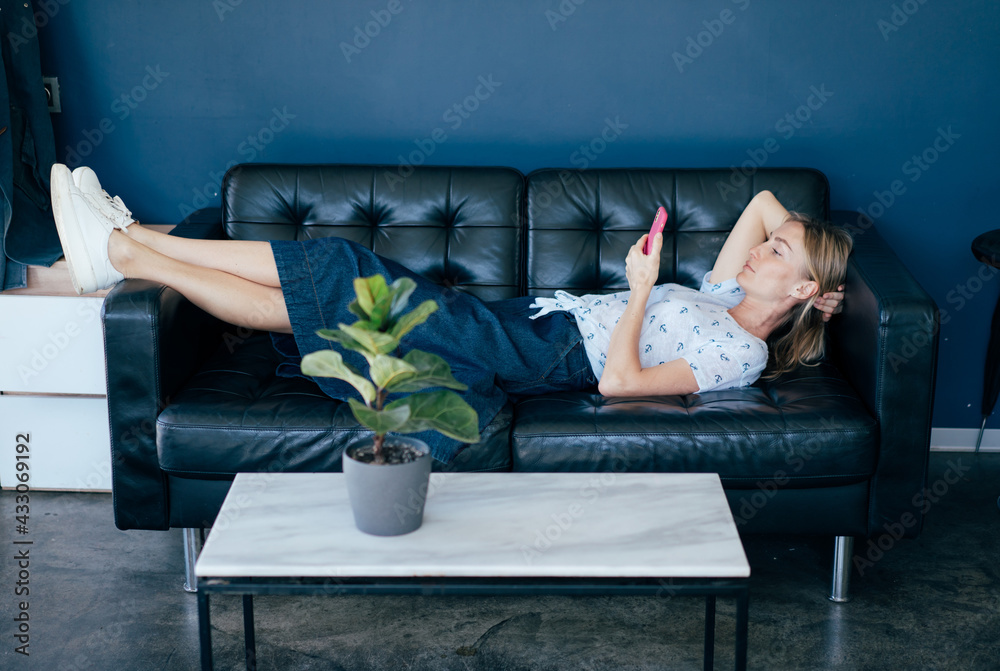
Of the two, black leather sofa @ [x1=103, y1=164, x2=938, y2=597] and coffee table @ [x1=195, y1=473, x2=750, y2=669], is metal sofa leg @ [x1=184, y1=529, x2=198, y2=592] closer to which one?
black leather sofa @ [x1=103, y1=164, x2=938, y2=597]

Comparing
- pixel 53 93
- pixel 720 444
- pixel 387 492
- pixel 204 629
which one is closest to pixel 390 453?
pixel 387 492

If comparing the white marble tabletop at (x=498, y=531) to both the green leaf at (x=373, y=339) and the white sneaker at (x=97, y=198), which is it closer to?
the green leaf at (x=373, y=339)

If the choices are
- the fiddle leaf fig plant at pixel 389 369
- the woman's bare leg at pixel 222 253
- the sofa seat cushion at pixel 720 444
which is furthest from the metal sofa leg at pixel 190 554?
the fiddle leaf fig plant at pixel 389 369

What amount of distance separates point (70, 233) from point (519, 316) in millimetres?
1079

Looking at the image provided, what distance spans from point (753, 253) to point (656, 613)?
0.88 m

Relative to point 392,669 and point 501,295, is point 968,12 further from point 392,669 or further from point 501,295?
point 392,669

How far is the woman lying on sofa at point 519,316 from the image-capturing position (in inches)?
79.0

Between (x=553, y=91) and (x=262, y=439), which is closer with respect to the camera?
(x=262, y=439)

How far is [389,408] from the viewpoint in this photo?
4.24 ft

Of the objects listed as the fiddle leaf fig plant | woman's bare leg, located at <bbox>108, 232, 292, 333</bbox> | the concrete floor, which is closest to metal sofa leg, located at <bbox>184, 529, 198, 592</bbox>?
the concrete floor

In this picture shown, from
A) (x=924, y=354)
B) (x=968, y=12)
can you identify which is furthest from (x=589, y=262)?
(x=968, y=12)

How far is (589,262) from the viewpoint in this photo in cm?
240

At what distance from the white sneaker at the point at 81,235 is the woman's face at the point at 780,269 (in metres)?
1.51

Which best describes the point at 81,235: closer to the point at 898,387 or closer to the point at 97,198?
the point at 97,198
